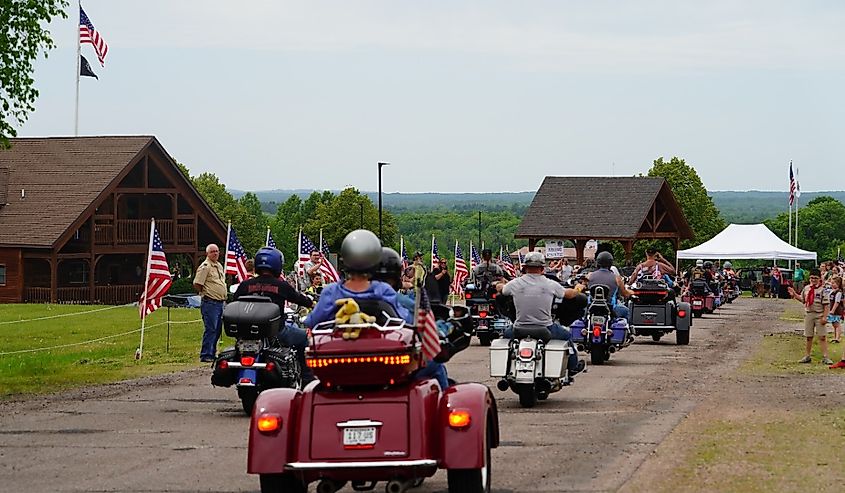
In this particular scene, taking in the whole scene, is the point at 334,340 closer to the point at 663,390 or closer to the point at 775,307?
the point at 663,390

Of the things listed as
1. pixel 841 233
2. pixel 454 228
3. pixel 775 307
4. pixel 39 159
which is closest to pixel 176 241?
pixel 39 159

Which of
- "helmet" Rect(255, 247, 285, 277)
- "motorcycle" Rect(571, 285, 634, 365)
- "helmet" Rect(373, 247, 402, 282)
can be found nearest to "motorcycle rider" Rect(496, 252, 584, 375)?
"helmet" Rect(255, 247, 285, 277)

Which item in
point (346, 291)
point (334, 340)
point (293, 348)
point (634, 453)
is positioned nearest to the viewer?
point (334, 340)

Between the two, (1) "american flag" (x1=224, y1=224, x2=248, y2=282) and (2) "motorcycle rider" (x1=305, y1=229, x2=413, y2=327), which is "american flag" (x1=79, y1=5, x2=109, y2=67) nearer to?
(1) "american flag" (x1=224, y1=224, x2=248, y2=282)

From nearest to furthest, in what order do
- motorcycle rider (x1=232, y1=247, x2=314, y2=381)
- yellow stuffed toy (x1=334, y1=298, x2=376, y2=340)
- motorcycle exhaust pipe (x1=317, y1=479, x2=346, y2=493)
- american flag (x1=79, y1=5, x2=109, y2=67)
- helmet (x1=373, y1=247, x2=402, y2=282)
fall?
motorcycle exhaust pipe (x1=317, y1=479, x2=346, y2=493) < yellow stuffed toy (x1=334, y1=298, x2=376, y2=340) < helmet (x1=373, y1=247, x2=402, y2=282) < motorcycle rider (x1=232, y1=247, x2=314, y2=381) < american flag (x1=79, y1=5, x2=109, y2=67)

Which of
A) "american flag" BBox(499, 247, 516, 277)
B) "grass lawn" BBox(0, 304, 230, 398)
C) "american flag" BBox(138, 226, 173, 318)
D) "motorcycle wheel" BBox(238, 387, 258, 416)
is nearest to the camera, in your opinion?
"motorcycle wheel" BBox(238, 387, 258, 416)

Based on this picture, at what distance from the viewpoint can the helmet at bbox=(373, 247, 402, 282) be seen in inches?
421

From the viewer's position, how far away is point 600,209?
79.4m

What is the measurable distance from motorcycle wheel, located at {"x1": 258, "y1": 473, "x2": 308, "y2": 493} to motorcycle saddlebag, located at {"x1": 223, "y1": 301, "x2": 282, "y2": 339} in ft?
19.3

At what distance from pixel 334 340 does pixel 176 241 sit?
61038mm

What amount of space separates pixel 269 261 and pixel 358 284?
18.2ft

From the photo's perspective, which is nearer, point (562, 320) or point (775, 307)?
point (562, 320)

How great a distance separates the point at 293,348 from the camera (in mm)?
15523

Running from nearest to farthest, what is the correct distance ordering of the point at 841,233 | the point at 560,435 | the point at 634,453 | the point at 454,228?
the point at 634,453 → the point at 560,435 → the point at 841,233 → the point at 454,228
